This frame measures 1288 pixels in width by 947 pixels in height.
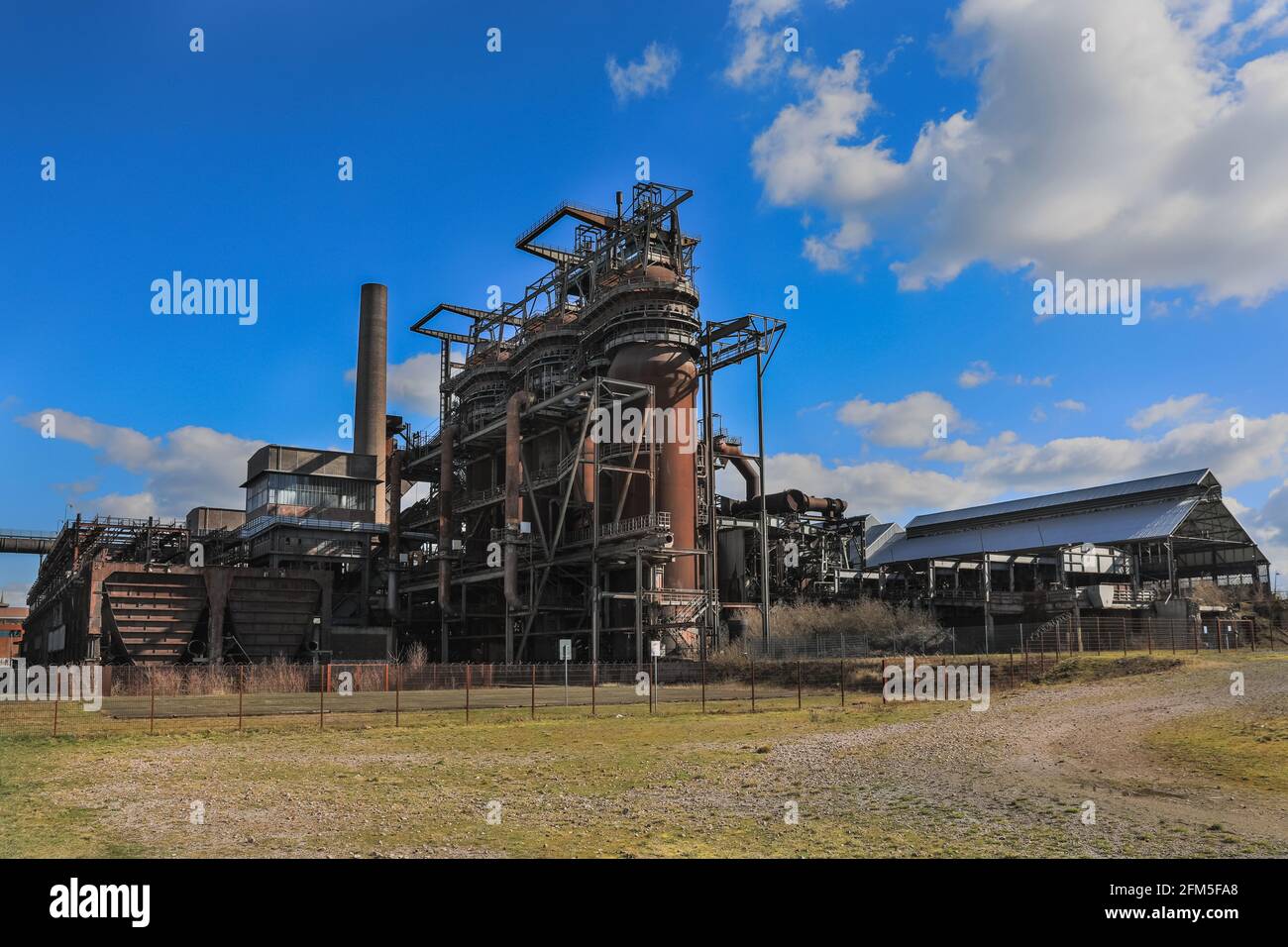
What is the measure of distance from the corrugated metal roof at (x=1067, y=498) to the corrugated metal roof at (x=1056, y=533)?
108 cm

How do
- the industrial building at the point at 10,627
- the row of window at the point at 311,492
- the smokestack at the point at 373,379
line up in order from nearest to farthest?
the row of window at the point at 311,492, the smokestack at the point at 373,379, the industrial building at the point at 10,627

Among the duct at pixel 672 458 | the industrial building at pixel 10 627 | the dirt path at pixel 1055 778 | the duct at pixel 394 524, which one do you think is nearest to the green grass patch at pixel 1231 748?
the dirt path at pixel 1055 778

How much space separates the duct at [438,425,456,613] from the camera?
61062mm

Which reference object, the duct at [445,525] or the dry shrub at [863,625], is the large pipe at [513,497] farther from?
the dry shrub at [863,625]

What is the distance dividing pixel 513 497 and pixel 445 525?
31.4 ft

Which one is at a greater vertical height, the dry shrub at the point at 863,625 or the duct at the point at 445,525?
the duct at the point at 445,525

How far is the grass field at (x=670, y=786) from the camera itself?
1165cm

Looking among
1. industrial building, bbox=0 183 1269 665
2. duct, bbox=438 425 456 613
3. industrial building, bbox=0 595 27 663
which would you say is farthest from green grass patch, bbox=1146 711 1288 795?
industrial building, bbox=0 595 27 663

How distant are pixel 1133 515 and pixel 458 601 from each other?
45767mm

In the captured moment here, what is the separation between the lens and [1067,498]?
237ft

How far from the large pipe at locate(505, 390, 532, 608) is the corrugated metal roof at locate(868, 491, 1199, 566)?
32.7 meters

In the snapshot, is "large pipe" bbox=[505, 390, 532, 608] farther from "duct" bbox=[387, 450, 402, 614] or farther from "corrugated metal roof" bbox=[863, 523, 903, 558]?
"corrugated metal roof" bbox=[863, 523, 903, 558]

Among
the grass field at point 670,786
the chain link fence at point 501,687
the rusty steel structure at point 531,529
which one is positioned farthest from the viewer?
the rusty steel structure at point 531,529

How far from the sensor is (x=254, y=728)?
80.8 feet
